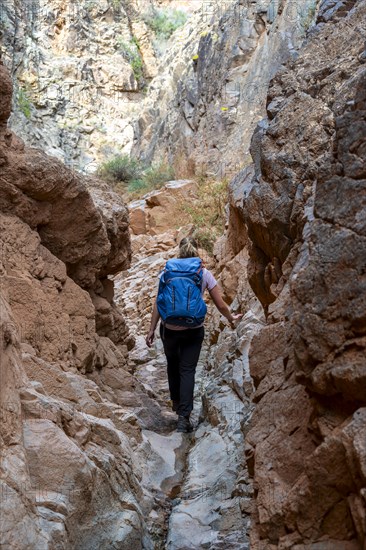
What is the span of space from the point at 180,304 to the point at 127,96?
2712 centimetres

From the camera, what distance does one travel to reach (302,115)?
5.08 meters

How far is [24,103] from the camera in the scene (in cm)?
2680

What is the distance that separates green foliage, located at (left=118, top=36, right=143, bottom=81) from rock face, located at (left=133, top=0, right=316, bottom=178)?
967 centimetres

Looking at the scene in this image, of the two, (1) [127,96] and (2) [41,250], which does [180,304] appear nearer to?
(2) [41,250]

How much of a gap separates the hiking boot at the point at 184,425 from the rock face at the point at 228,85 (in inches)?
391

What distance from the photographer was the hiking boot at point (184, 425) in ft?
20.5

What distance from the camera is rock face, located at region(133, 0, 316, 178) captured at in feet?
52.6

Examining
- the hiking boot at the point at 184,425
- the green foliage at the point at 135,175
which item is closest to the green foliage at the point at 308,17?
the green foliage at the point at 135,175

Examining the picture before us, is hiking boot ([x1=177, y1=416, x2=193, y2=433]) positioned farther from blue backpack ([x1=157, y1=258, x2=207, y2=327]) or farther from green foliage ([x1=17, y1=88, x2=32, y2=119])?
green foliage ([x1=17, y1=88, x2=32, y2=119])

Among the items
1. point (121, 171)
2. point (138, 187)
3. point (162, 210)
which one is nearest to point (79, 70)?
point (121, 171)

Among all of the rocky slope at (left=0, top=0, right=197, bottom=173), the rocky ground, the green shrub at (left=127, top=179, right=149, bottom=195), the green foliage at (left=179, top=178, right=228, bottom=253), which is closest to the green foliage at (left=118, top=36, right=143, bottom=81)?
the rocky slope at (left=0, top=0, right=197, bottom=173)

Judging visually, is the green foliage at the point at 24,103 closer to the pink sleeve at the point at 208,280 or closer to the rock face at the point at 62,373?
the rock face at the point at 62,373

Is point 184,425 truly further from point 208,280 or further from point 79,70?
point 79,70

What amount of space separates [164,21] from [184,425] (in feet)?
104
